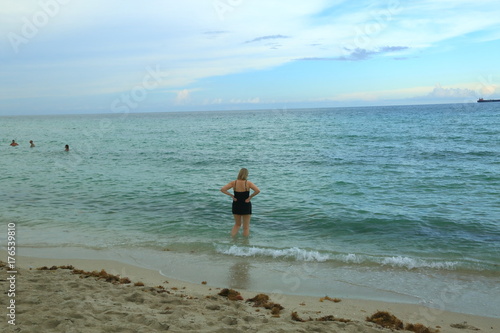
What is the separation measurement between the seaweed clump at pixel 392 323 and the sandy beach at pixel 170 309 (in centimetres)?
7

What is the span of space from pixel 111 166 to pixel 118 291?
19.9 m

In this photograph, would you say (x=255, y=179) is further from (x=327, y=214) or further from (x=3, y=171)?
(x=3, y=171)

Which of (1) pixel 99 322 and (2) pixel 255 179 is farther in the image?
(2) pixel 255 179

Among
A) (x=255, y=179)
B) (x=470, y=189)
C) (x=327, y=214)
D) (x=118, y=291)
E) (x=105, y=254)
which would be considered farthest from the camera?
(x=255, y=179)

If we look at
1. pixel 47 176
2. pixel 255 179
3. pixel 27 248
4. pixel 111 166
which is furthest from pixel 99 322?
pixel 111 166

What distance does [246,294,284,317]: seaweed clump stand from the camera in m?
5.96

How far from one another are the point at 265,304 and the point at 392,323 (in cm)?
193

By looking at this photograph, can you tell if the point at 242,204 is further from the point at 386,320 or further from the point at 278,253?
the point at 386,320

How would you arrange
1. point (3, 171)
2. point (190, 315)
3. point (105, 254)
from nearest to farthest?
1. point (190, 315)
2. point (105, 254)
3. point (3, 171)

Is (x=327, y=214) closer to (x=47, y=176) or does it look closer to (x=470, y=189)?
(x=470, y=189)

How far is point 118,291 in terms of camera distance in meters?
6.54

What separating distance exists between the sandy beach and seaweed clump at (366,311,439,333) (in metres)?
0.07

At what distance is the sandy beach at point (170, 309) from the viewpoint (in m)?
5.12

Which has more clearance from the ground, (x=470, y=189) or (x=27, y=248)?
(x=470, y=189)
